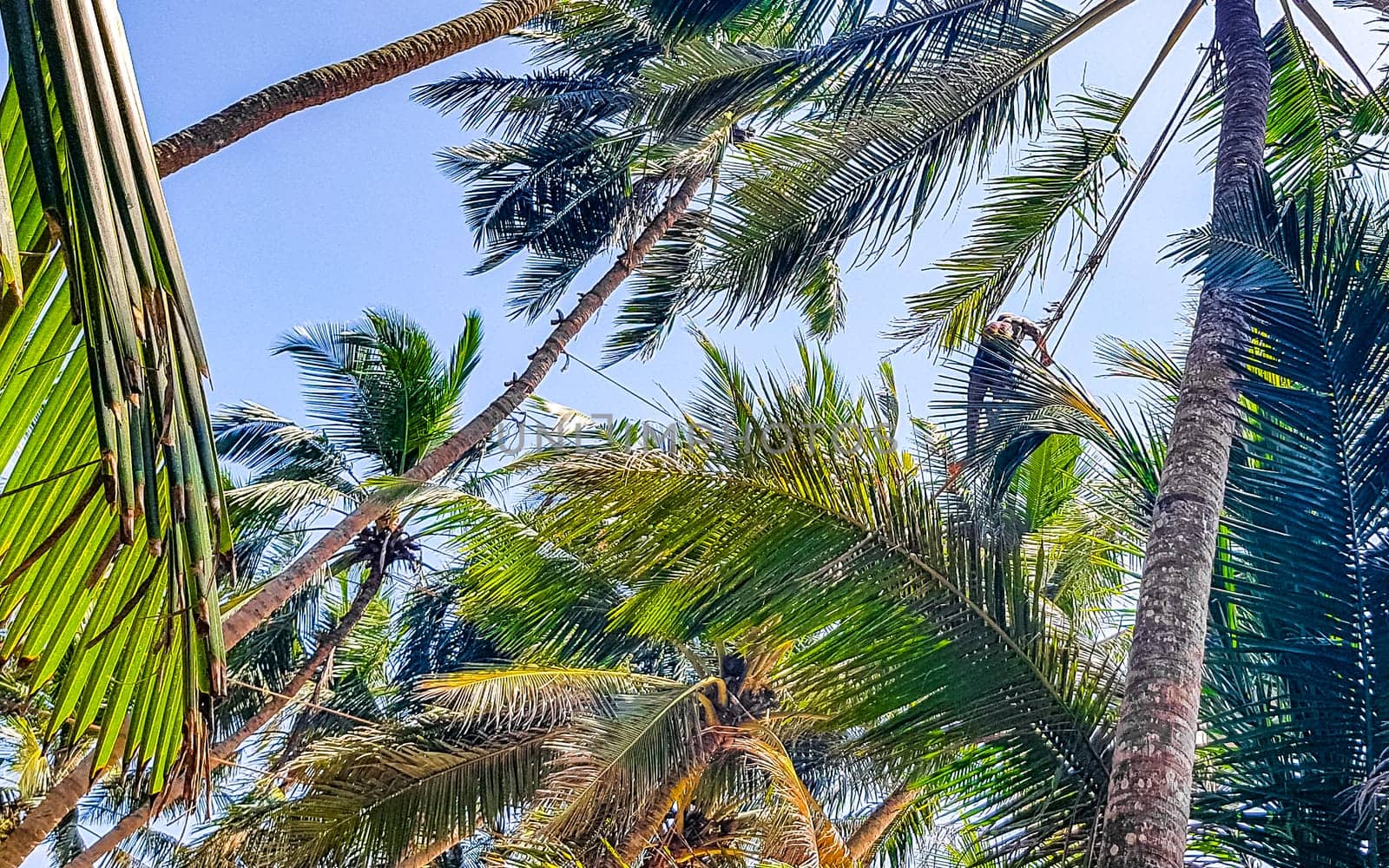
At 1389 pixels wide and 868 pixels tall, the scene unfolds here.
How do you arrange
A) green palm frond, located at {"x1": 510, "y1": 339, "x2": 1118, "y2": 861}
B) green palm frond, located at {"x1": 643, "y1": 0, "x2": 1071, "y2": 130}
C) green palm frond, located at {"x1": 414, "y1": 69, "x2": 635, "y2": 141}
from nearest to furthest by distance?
1. green palm frond, located at {"x1": 510, "y1": 339, "x2": 1118, "y2": 861}
2. green palm frond, located at {"x1": 643, "y1": 0, "x2": 1071, "y2": 130}
3. green palm frond, located at {"x1": 414, "y1": 69, "x2": 635, "y2": 141}

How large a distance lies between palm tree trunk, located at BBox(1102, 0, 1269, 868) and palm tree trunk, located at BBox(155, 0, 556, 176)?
2603mm

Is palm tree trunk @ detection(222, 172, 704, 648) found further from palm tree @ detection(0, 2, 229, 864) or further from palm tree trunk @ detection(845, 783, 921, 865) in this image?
palm tree @ detection(0, 2, 229, 864)

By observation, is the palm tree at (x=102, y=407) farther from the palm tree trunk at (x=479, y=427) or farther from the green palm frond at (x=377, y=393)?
the green palm frond at (x=377, y=393)

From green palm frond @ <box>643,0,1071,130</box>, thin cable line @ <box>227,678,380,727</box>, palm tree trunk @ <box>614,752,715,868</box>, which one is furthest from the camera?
palm tree trunk @ <box>614,752,715,868</box>

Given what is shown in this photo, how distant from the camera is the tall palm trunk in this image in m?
5.35

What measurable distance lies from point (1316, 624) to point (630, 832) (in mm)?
4984

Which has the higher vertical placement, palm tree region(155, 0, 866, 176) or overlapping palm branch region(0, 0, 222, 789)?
palm tree region(155, 0, 866, 176)

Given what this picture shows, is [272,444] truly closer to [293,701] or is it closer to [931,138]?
[293,701]

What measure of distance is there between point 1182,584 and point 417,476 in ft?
20.5

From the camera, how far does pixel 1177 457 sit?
3131mm

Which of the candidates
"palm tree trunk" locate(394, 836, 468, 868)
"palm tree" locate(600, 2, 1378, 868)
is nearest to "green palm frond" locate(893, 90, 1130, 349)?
"palm tree" locate(600, 2, 1378, 868)

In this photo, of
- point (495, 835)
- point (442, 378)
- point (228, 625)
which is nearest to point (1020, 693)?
point (495, 835)

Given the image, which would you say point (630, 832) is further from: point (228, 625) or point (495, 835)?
point (228, 625)

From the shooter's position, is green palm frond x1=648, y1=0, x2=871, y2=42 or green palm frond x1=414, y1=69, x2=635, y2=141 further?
green palm frond x1=414, y1=69, x2=635, y2=141
